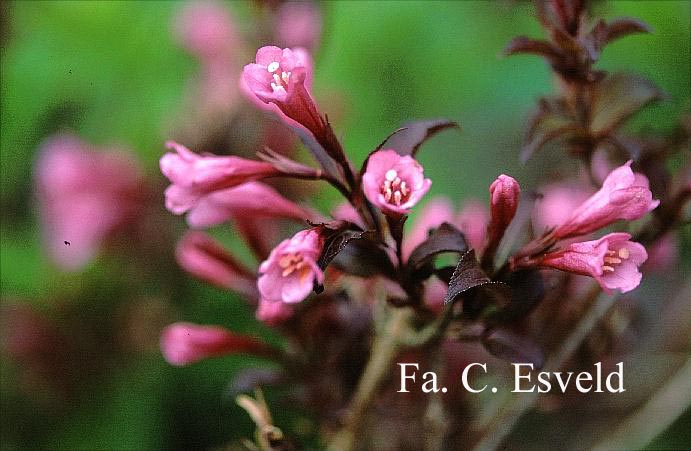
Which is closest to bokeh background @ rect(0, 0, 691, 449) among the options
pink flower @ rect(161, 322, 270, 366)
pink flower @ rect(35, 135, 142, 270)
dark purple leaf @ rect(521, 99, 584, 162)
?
pink flower @ rect(35, 135, 142, 270)

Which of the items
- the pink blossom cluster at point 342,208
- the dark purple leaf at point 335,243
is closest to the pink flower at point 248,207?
the pink blossom cluster at point 342,208

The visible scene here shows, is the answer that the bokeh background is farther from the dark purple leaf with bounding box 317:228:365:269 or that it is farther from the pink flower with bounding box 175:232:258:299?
the dark purple leaf with bounding box 317:228:365:269

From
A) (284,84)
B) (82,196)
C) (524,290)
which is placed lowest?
(82,196)

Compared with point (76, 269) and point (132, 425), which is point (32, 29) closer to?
point (76, 269)

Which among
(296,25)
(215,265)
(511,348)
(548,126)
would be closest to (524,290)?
(511,348)

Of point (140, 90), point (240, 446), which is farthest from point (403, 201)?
point (140, 90)

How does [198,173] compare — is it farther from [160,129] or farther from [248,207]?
[160,129]

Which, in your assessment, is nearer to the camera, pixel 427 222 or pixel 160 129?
pixel 427 222
